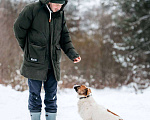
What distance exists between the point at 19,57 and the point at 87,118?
3.91 metres

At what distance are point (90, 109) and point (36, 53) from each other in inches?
36.1

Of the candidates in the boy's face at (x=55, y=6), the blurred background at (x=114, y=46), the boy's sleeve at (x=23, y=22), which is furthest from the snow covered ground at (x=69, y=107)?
the blurred background at (x=114, y=46)

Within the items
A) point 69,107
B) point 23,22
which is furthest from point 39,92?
point 69,107

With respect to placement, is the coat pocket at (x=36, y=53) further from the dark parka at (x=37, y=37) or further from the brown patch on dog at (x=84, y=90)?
the brown patch on dog at (x=84, y=90)

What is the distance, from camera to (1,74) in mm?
5496

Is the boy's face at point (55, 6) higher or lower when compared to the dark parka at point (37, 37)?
higher

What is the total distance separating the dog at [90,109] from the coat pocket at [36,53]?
25.5 inches

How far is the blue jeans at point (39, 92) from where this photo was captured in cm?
237

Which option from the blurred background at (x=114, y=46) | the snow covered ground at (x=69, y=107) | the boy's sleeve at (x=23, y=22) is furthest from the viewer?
the blurred background at (x=114, y=46)

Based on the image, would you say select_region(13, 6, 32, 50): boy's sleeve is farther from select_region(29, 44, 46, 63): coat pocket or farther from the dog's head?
the dog's head

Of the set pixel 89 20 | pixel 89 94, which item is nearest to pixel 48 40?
pixel 89 94

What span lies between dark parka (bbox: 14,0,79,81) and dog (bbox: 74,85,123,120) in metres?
0.49

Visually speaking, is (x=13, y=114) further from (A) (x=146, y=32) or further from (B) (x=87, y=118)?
(A) (x=146, y=32)

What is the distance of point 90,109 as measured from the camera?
248cm
